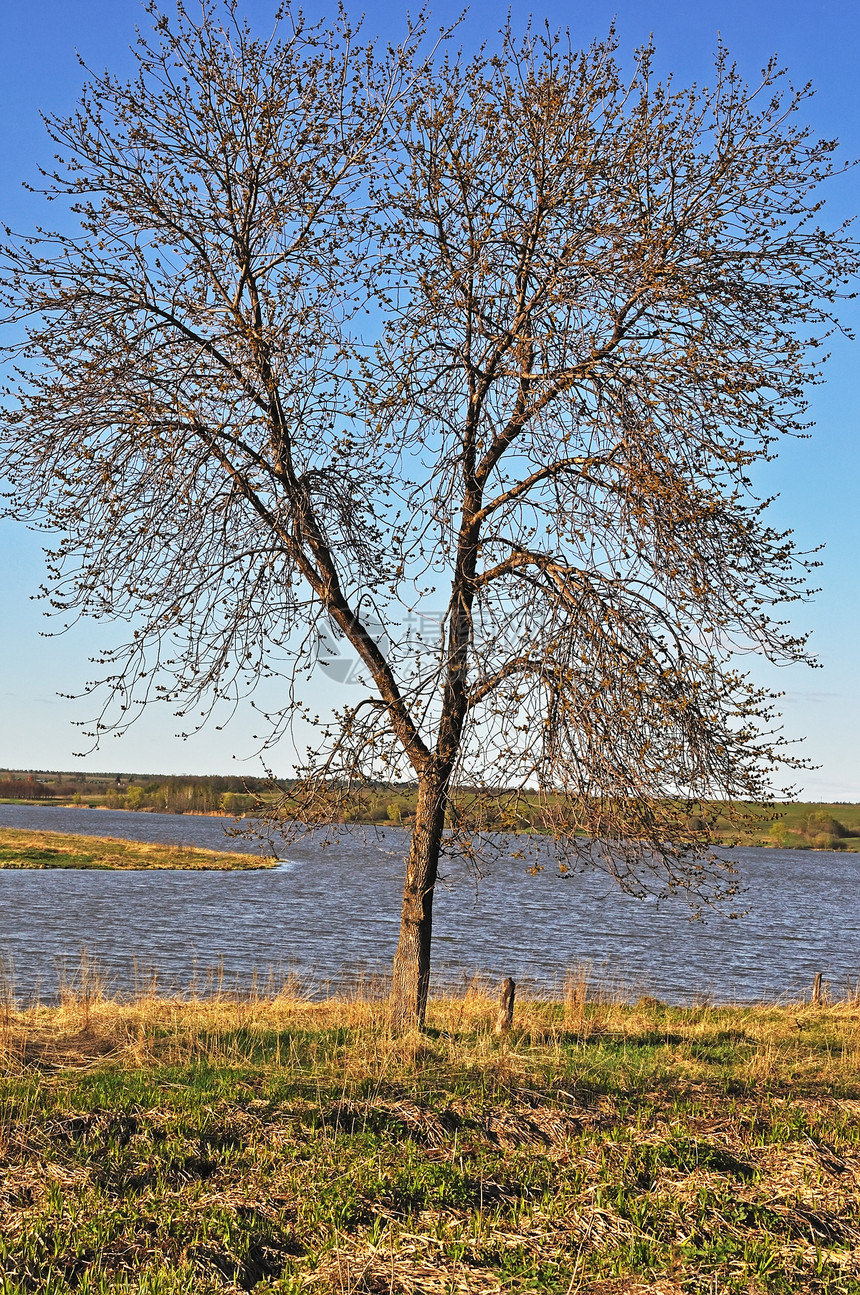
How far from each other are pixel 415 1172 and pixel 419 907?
4965mm

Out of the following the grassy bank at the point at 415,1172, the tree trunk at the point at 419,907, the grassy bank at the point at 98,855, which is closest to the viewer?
the grassy bank at the point at 415,1172

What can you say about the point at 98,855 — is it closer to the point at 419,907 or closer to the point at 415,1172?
the point at 419,907

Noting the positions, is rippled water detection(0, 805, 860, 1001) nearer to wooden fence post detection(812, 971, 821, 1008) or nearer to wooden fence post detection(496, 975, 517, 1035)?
wooden fence post detection(496, 975, 517, 1035)

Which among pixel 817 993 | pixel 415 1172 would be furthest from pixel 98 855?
pixel 415 1172

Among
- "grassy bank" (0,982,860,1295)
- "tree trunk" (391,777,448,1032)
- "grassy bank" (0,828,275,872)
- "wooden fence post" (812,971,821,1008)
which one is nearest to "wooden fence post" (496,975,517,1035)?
"tree trunk" (391,777,448,1032)

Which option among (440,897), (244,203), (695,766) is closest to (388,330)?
(244,203)

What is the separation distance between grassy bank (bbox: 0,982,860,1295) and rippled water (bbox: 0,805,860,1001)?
7.08 feet

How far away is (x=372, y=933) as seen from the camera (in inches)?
1131

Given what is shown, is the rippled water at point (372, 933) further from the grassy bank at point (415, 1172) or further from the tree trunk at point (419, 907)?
the grassy bank at point (415, 1172)

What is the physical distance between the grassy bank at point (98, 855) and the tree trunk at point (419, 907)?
1639 inches

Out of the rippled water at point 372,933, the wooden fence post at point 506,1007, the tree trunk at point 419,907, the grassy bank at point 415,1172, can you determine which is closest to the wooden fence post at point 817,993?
the rippled water at point 372,933

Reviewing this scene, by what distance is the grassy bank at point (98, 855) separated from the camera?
50469 millimetres

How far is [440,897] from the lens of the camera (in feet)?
154

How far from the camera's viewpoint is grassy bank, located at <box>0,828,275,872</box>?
5047cm
